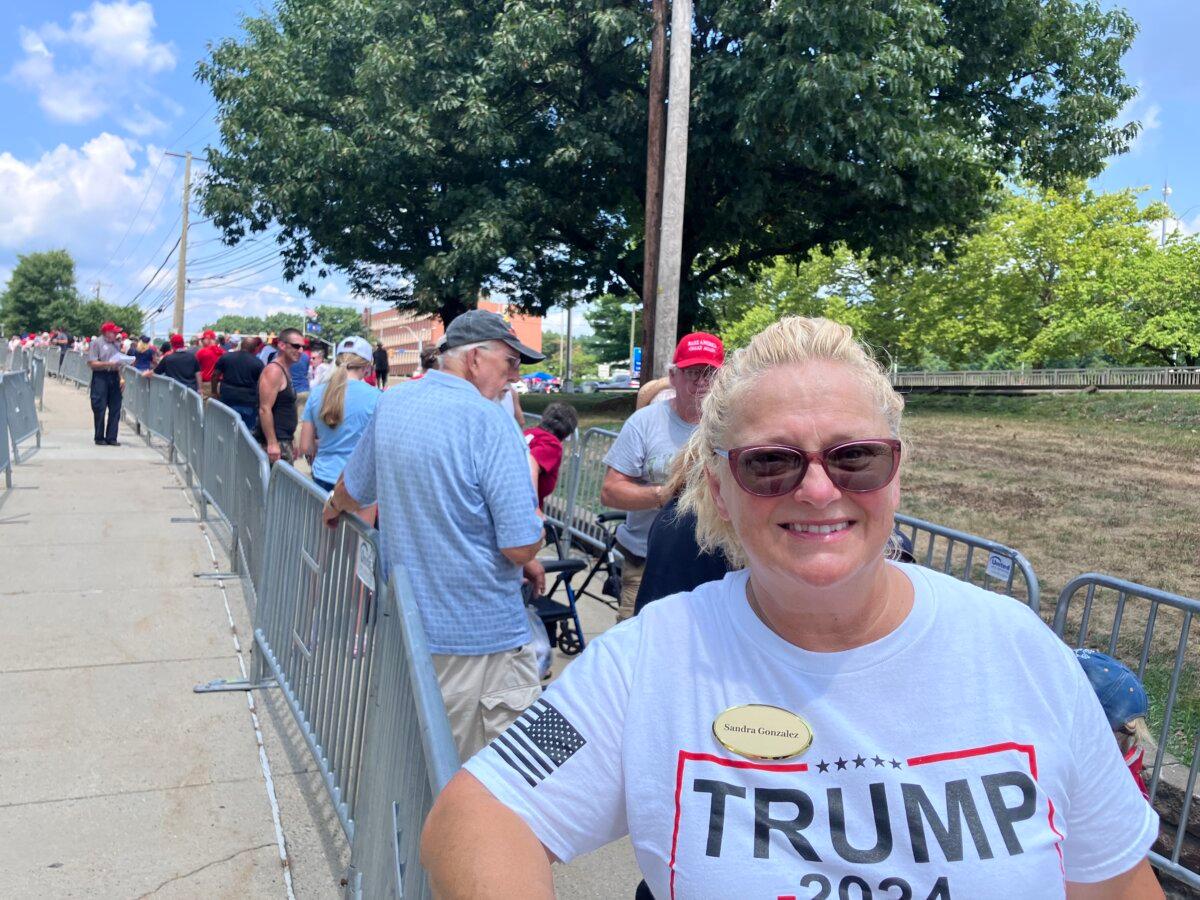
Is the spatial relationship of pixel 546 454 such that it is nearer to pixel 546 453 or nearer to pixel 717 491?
pixel 546 453

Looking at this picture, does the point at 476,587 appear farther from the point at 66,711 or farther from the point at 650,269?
the point at 650,269

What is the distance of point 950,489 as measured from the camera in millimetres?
12562

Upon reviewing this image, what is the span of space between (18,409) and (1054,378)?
4830cm

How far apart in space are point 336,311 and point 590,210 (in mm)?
170488

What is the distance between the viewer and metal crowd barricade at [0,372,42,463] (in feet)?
36.9

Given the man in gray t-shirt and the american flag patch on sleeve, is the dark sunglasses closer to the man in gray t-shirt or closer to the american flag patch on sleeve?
the american flag patch on sleeve

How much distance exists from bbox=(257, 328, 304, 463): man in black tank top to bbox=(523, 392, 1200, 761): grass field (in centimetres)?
545

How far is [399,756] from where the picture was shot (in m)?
2.32

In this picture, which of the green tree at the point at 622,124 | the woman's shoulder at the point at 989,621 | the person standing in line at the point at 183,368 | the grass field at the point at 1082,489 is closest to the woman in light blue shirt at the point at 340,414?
the grass field at the point at 1082,489

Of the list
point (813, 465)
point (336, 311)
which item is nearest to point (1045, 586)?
point (813, 465)

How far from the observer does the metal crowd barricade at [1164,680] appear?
390 centimetres

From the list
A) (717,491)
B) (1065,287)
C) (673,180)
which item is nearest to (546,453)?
(717,491)

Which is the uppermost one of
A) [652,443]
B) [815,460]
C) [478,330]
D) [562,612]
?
[478,330]

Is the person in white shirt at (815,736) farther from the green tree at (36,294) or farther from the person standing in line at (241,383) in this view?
the green tree at (36,294)
